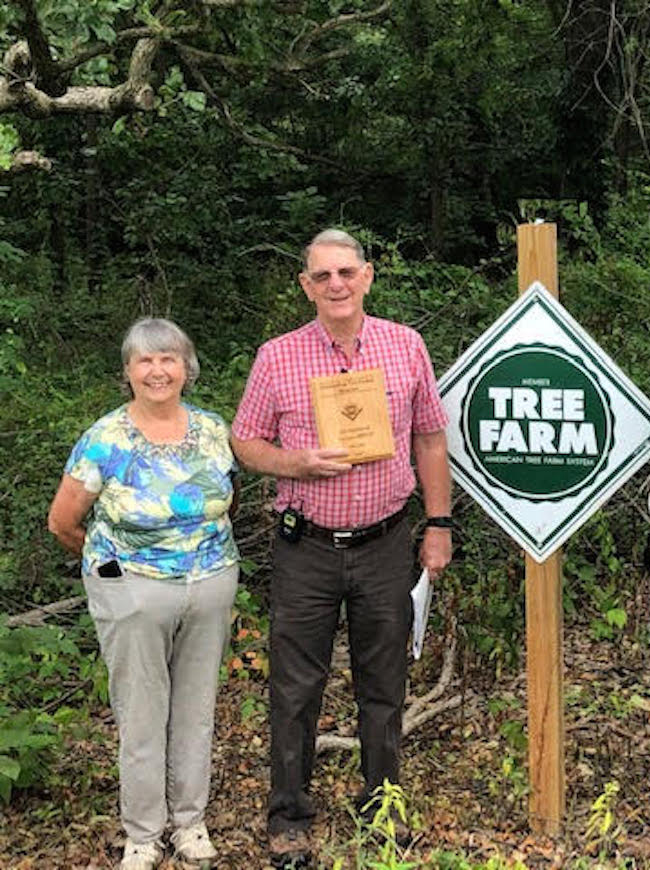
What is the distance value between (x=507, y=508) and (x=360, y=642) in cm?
66

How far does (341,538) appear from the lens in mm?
3994

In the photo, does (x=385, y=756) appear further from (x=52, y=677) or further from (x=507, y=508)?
(x=52, y=677)

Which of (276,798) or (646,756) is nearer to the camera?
(276,798)

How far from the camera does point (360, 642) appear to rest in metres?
4.17

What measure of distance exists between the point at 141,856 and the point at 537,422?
6.33 ft

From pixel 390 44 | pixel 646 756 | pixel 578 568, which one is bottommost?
pixel 646 756

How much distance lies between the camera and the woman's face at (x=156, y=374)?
12.8 feet

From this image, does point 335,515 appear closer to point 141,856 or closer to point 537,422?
point 537,422

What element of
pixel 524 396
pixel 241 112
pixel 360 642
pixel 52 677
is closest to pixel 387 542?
pixel 360 642

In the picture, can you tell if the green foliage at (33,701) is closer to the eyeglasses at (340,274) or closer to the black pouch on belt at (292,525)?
the black pouch on belt at (292,525)

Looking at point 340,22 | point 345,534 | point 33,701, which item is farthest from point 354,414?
point 340,22

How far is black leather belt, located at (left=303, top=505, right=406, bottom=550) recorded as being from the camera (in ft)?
13.1

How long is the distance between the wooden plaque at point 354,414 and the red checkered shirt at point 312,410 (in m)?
0.06

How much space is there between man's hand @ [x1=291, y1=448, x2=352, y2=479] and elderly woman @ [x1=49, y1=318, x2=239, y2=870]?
276mm
